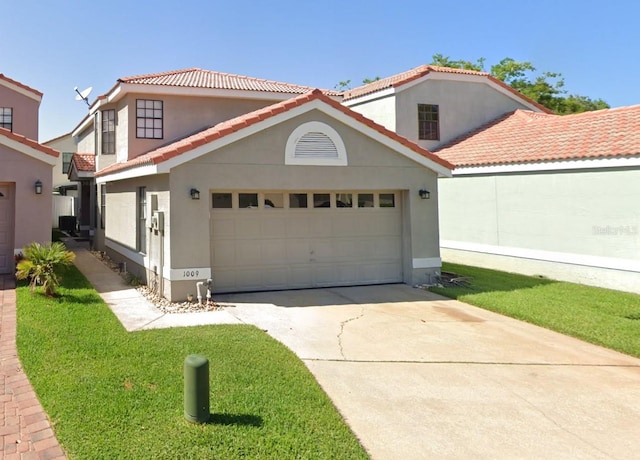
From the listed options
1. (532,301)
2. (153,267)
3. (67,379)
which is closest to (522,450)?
(67,379)

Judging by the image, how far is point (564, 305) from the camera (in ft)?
35.8

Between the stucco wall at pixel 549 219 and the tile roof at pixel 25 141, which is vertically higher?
the tile roof at pixel 25 141

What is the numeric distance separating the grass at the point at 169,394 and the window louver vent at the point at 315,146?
481 cm

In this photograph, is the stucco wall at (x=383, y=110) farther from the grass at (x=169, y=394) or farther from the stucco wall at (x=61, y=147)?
the stucco wall at (x=61, y=147)

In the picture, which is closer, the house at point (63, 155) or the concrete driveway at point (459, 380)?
the concrete driveway at point (459, 380)

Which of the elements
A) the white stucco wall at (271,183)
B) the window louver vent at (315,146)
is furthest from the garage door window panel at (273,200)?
the window louver vent at (315,146)

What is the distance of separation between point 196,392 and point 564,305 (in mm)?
9092

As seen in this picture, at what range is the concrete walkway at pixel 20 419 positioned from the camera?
455cm

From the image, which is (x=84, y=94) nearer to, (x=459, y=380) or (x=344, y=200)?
(x=344, y=200)

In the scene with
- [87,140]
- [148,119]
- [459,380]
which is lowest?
[459,380]

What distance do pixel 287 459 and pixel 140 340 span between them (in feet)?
14.1

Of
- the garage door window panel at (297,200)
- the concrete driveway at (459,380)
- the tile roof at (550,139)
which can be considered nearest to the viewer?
the concrete driveway at (459,380)

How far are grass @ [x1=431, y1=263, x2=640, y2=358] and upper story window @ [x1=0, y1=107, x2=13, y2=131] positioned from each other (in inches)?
757

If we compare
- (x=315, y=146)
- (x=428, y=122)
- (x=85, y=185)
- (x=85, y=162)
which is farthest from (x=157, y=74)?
(x=428, y=122)
